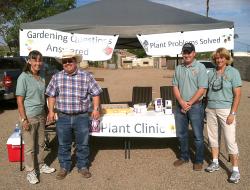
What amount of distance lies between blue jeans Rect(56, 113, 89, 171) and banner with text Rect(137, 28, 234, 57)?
2126 mm

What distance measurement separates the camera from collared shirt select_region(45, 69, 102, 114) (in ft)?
18.1

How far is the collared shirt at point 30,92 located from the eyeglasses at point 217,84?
2.44m

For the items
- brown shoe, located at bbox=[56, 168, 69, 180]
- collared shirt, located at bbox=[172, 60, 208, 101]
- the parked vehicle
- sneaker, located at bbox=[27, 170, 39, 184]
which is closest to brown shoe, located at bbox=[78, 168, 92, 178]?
brown shoe, located at bbox=[56, 168, 69, 180]

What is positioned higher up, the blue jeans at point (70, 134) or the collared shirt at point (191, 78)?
the collared shirt at point (191, 78)

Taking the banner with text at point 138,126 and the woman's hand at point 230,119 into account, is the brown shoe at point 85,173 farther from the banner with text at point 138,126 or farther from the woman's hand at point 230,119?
the woman's hand at point 230,119

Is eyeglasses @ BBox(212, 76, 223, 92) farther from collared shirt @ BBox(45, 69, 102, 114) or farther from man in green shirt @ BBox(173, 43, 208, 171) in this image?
collared shirt @ BBox(45, 69, 102, 114)

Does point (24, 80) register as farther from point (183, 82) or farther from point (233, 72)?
point (233, 72)

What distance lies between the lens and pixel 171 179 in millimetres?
5766

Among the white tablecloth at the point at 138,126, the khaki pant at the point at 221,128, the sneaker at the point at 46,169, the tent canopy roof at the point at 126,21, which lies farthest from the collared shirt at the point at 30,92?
the khaki pant at the point at 221,128

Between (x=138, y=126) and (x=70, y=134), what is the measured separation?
4.63 ft

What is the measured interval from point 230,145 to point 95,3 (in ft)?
15.1

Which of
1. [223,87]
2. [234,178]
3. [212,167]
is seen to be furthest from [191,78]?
[234,178]

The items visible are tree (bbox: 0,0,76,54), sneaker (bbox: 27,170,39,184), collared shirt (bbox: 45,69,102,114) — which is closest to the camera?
collared shirt (bbox: 45,69,102,114)

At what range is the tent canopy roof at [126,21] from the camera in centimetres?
711
